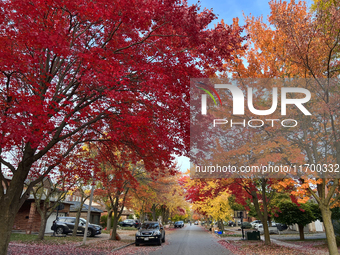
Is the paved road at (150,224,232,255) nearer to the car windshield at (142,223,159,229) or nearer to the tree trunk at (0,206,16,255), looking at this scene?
the car windshield at (142,223,159,229)

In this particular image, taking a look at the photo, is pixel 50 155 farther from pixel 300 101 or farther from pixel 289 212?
pixel 289 212

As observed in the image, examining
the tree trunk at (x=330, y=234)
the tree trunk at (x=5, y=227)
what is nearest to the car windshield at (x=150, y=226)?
the tree trunk at (x=330, y=234)

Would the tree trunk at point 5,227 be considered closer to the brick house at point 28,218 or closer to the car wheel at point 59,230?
the car wheel at point 59,230

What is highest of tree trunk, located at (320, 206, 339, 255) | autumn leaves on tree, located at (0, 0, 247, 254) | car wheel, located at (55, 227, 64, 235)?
autumn leaves on tree, located at (0, 0, 247, 254)

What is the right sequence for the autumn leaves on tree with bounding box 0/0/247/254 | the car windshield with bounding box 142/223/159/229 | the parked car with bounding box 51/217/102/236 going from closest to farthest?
the autumn leaves on tree with bounding box 0/0/247/254, the car windshield with bounding box 142/223/159/229, the parked car with bounding box 51/217/102/236

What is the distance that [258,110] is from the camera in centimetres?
1013

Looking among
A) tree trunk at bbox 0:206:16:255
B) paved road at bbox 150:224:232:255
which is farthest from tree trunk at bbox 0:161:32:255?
paved road at bbox 150:224:232:255

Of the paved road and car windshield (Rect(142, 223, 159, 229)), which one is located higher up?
car windshield (Rect(142, 223, 159, 229))

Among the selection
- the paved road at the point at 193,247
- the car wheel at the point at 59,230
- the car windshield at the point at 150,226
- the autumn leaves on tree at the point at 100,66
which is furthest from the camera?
the car wheel at the point at 59,230

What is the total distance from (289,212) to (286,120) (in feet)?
45.4

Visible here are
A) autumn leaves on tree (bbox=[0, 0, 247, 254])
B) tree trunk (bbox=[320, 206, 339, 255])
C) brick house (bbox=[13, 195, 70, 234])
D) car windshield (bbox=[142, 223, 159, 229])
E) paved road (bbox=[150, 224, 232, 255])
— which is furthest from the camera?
brick house (bbox=[13, 195, 70, 234])

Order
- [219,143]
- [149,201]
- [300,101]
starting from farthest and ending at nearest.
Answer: [149,201] → [219,143] → [300,101]

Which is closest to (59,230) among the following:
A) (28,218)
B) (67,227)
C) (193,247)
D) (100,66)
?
(67,227)

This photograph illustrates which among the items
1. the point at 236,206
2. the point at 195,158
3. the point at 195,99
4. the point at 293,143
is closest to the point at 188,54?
the point at 195,99
